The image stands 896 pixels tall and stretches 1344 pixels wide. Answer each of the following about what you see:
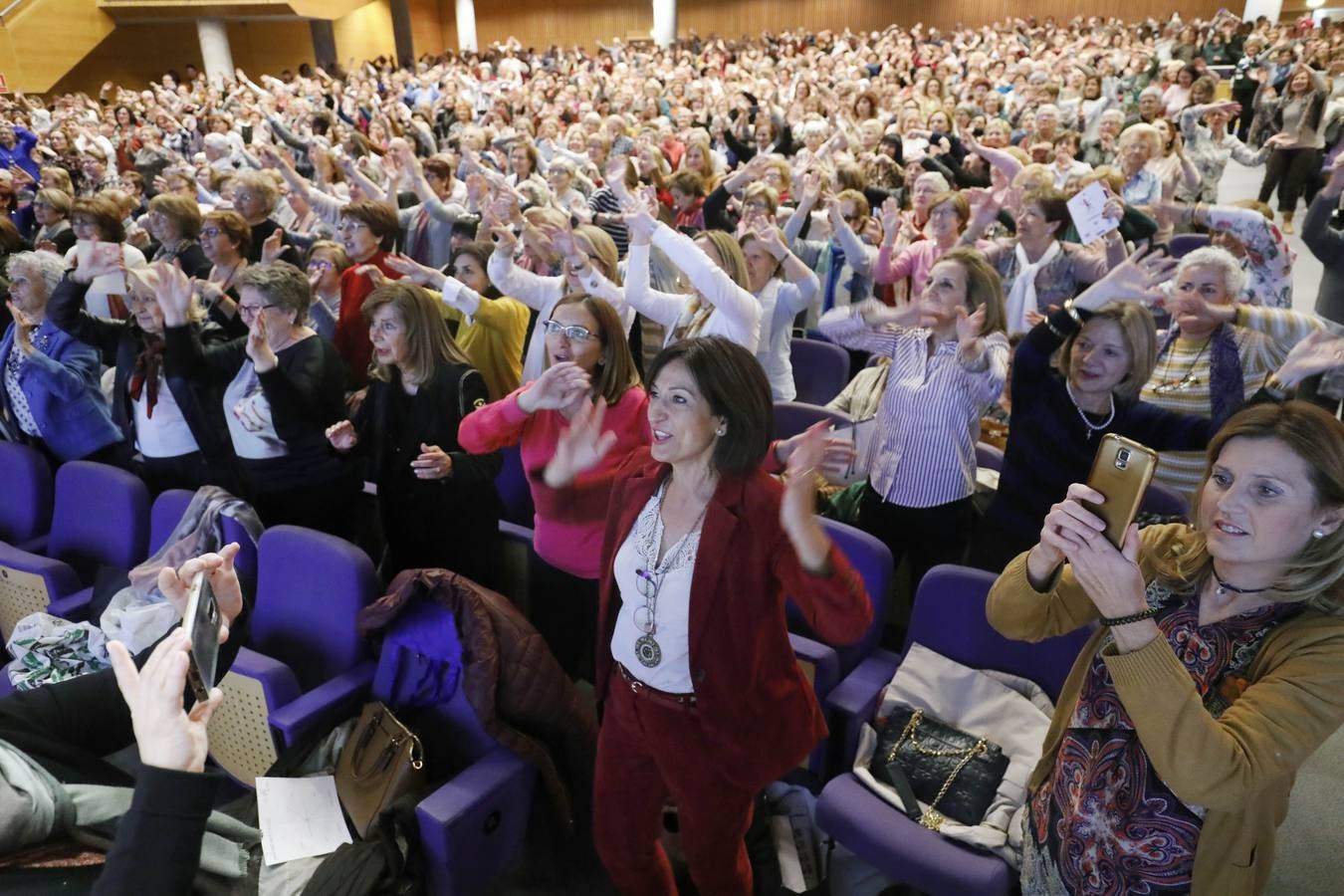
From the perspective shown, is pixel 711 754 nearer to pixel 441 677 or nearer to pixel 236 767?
pixel 441 677

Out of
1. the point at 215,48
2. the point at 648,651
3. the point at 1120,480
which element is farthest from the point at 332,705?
the point at 215,48

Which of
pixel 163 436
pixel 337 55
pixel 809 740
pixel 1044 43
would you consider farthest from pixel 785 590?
pixel 337 55

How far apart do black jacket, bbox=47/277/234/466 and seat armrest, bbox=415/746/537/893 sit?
1.76 metres

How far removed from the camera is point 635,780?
1.86 m

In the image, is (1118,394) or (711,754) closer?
(711,754)

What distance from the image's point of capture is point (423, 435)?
2686 mm

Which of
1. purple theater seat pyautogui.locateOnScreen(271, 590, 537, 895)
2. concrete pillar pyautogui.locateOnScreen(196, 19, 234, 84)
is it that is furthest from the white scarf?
concrete pillar pyautogui.locateOnScreen(196, 19, 234, 84)

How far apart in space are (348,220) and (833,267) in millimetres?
2582

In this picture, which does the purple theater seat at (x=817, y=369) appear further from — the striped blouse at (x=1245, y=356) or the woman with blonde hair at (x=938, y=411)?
the striped blouse at (x=1245, y=356)

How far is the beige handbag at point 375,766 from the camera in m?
2.11

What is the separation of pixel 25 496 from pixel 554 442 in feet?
7.79

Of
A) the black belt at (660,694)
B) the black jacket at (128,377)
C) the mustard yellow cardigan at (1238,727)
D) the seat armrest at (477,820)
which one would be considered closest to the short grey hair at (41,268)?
the black jacket at (128,377)

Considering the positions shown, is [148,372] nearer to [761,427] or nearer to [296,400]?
[296,400]

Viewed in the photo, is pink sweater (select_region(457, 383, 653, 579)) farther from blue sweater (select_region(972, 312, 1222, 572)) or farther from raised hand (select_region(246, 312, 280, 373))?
blue sweater (select_region(972, 312, 1222, 572))
